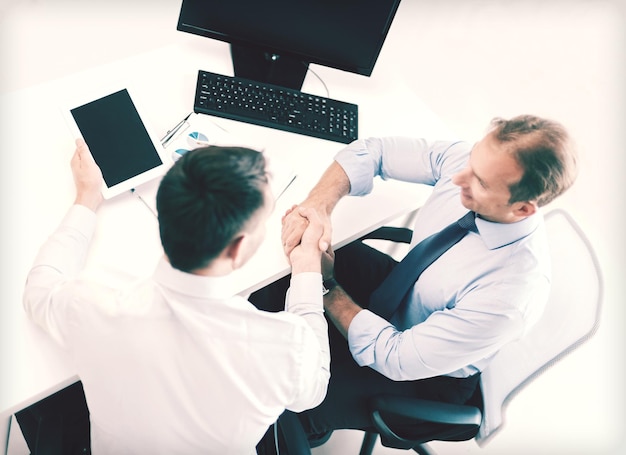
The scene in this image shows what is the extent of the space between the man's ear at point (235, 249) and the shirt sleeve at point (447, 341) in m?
0.54

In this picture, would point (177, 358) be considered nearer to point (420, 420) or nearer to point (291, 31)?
point (420, 420)

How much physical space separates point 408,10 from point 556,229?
2.05m

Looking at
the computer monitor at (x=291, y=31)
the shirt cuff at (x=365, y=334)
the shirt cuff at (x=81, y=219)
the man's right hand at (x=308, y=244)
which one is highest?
the computer monitor at (x=291, y=31)

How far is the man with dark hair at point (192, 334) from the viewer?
0.87 metres

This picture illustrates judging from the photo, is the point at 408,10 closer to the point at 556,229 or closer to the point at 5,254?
the point at 556,229

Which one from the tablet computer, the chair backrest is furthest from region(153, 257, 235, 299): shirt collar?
the chair backrest

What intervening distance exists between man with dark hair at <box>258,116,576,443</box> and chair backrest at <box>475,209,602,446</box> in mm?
57

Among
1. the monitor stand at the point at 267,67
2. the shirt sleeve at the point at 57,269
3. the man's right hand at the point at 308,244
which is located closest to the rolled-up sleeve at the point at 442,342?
the man's right hand at the point at 308,244

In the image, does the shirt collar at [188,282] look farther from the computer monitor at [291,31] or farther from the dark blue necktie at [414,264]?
the computer monitor at [291,31]

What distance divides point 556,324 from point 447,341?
11.2 inches

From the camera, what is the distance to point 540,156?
112cm

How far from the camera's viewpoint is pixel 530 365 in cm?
127

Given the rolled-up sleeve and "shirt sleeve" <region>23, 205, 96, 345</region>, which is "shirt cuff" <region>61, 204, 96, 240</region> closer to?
"shirt sleeve" <region>23, 205, 96, 345</region>

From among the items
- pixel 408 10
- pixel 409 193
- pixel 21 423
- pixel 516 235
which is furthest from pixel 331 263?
pixel 408 10
